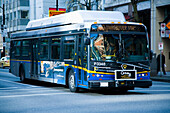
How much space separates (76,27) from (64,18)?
1.85 meters

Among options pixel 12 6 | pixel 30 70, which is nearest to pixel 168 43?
pixel 30 70

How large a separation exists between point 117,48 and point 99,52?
707 millimetres

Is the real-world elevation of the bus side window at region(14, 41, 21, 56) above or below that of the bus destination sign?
below

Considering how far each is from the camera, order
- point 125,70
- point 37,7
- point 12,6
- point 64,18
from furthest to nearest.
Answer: point 12,6
point 37,7
point 64,18
point 125,70

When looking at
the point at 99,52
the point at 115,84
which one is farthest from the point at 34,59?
the point at 115,84

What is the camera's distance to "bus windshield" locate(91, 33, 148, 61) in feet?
50.8

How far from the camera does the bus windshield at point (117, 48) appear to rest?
15.5m

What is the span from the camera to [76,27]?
1684 cm

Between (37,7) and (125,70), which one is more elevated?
(37,7)

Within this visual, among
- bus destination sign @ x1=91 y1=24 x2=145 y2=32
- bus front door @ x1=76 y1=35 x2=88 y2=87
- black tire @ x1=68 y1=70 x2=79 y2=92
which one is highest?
bus destination sign @ x1=91 y1=24 x2=145 y2=32

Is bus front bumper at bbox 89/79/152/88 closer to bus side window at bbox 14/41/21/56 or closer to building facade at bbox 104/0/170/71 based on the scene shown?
bus side window at bbox 14/41/21/56

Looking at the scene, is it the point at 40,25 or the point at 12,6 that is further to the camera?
the point at 12,6

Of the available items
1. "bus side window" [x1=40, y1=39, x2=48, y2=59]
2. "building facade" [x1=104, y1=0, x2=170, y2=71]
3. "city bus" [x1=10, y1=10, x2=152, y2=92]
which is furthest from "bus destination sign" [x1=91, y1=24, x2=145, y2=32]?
"building facade" [x1=104, y1=0, x2=170, y2=71]

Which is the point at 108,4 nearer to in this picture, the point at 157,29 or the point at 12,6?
the point at 157,29
